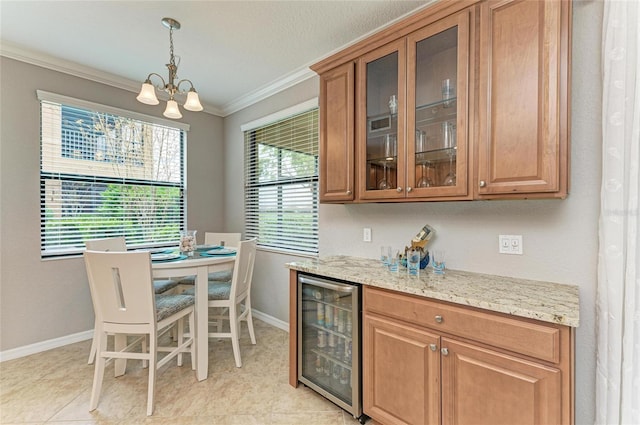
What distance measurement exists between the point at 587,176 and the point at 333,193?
1.47m

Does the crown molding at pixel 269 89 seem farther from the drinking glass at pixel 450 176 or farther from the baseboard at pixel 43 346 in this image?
the baseboard at pixel 43 346

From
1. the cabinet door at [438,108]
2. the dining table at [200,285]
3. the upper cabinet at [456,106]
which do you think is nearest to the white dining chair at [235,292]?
the dining table at [200,285]

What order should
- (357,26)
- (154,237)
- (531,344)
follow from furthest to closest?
(154,237) → (357,26) → (531,344)

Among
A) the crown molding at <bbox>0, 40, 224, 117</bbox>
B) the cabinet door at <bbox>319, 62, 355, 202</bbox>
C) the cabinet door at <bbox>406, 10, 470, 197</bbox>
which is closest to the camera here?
the cabinet door at <bbox>406, 10, 470, 197</bbox>

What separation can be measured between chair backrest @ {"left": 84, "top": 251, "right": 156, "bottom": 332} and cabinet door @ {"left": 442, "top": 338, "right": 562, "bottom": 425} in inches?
69.5

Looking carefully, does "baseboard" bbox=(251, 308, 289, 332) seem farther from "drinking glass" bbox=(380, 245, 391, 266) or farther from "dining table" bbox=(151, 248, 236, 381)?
"drinking glass" bbox=(380, 245, 391, 266)

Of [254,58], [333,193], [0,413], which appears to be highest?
[254,58]

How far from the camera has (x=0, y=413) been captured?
1.88m

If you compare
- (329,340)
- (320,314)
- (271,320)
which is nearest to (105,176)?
(271,320)

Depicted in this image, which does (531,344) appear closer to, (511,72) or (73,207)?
(511,72)

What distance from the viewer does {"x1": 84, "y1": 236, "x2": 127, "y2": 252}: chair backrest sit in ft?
8.09

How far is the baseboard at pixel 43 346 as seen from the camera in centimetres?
256

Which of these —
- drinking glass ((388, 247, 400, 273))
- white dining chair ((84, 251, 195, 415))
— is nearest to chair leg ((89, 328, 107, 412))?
white dining chair ((84, 251, 195, 415))

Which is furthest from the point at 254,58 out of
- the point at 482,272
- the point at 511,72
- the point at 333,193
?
the point at 482,272
